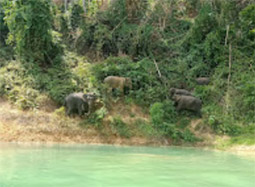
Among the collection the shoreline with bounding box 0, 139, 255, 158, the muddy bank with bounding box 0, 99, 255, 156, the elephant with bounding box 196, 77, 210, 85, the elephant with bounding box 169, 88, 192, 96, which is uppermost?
the elephant with bounding box 196, 77, 210, 85

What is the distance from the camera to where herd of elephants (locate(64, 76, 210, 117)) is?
11992 millimetres

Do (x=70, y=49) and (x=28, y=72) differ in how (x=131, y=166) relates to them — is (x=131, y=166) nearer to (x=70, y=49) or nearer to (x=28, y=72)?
(x=28, y=72)

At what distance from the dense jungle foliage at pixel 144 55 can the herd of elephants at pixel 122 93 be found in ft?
0.87

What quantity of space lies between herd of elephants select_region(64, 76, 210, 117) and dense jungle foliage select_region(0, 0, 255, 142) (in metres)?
0.26

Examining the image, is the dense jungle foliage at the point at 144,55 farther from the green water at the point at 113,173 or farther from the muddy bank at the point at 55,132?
the green water at the point at 113,173

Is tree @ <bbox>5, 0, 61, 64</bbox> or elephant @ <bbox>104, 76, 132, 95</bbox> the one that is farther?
tree @ <bbox>5, 0, 61, 64</bbox>

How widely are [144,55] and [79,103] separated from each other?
16.9 feet

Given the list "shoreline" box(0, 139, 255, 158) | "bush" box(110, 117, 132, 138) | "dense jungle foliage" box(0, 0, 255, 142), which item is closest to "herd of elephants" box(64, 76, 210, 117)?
"dense jungle foliage" box(0, 0, 255, 142)

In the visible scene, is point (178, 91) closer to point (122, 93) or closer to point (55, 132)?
point (122, 93)

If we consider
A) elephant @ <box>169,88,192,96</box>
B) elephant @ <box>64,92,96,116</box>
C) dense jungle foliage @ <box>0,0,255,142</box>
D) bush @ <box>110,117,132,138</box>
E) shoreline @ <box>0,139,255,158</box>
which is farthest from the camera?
elephant @ <box>169,88,192,96</box>

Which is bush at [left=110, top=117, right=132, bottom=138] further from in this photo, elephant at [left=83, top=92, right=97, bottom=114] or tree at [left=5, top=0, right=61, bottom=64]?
tree at [left=5, top=0, right=61, bottom=64]

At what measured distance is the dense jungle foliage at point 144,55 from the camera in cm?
1269

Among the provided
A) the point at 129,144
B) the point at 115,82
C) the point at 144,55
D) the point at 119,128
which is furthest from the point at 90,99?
the point at 144,55

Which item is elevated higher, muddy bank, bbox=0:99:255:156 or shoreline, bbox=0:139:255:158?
muddy bank, bbox=0:99:255:156
